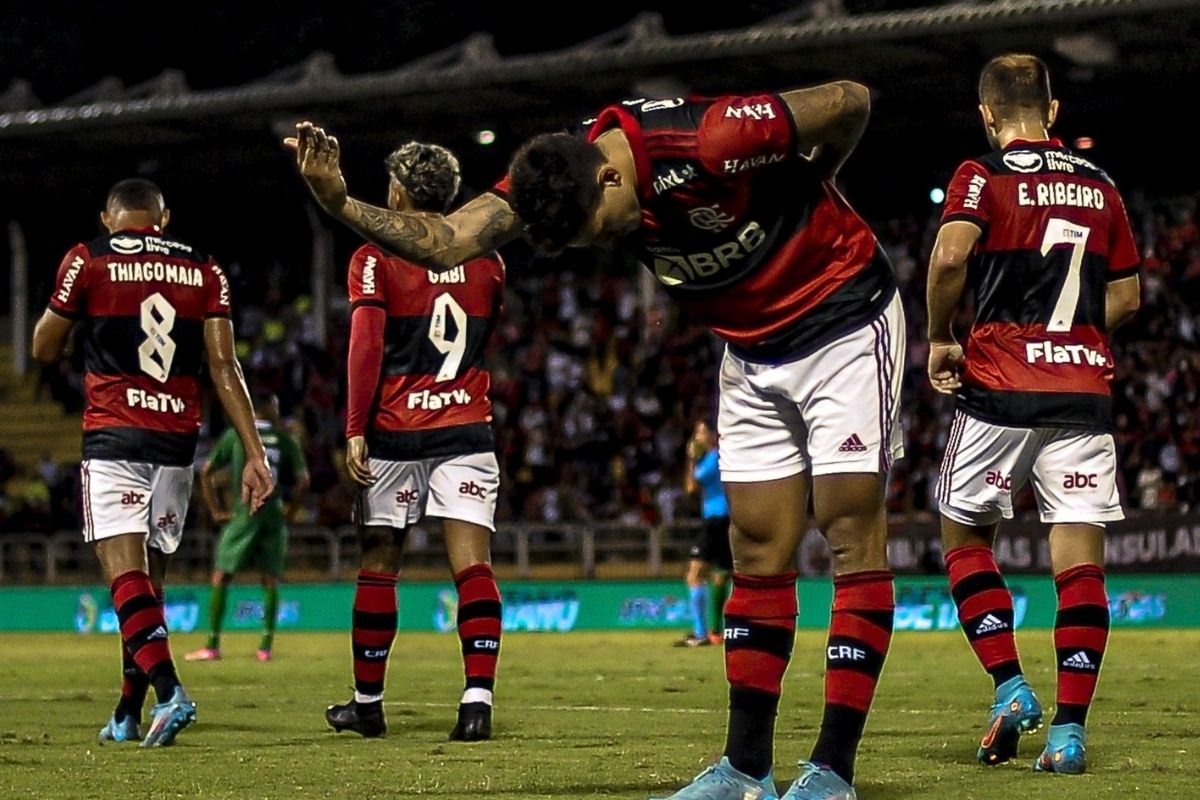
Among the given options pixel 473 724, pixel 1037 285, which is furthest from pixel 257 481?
pixel 1037 285

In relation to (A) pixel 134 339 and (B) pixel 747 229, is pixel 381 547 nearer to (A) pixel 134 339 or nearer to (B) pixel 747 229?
(A) pixel 134 339

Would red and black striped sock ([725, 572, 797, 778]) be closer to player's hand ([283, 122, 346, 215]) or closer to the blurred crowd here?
player's hand ([283, 122, 346, 215])

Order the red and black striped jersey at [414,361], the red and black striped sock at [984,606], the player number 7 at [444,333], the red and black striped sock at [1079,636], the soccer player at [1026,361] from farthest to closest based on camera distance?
the player number 7 at [444,333] < the red and black striped jersey at [414,361] < the red and black striped sock at [984,606] < the soccer player at [1026,361] < the red and black striped sock at [1079,636]

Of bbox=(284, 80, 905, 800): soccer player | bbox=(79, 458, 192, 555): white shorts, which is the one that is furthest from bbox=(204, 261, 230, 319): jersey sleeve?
bbox=(284, 80, 905, 800): soccer player

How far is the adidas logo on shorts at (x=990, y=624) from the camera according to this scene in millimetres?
7211

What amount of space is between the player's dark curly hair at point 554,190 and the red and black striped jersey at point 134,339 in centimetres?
397

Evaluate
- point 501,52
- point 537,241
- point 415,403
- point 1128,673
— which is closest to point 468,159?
point 501,52

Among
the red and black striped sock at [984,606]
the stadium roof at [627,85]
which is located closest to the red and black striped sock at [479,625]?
the red and black striped sock at [984,606]

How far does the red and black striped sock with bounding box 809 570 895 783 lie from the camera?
5477 millimetres

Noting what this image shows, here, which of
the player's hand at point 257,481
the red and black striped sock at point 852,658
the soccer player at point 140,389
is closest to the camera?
the red and black striped sock at point 852,658

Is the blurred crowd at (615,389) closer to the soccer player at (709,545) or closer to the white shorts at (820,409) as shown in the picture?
the soccer player at (709,545)

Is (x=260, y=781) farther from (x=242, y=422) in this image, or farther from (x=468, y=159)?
(x=468, y=159)

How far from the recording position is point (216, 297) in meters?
8.85

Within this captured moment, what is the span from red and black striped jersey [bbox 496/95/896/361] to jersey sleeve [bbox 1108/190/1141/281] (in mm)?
1828
